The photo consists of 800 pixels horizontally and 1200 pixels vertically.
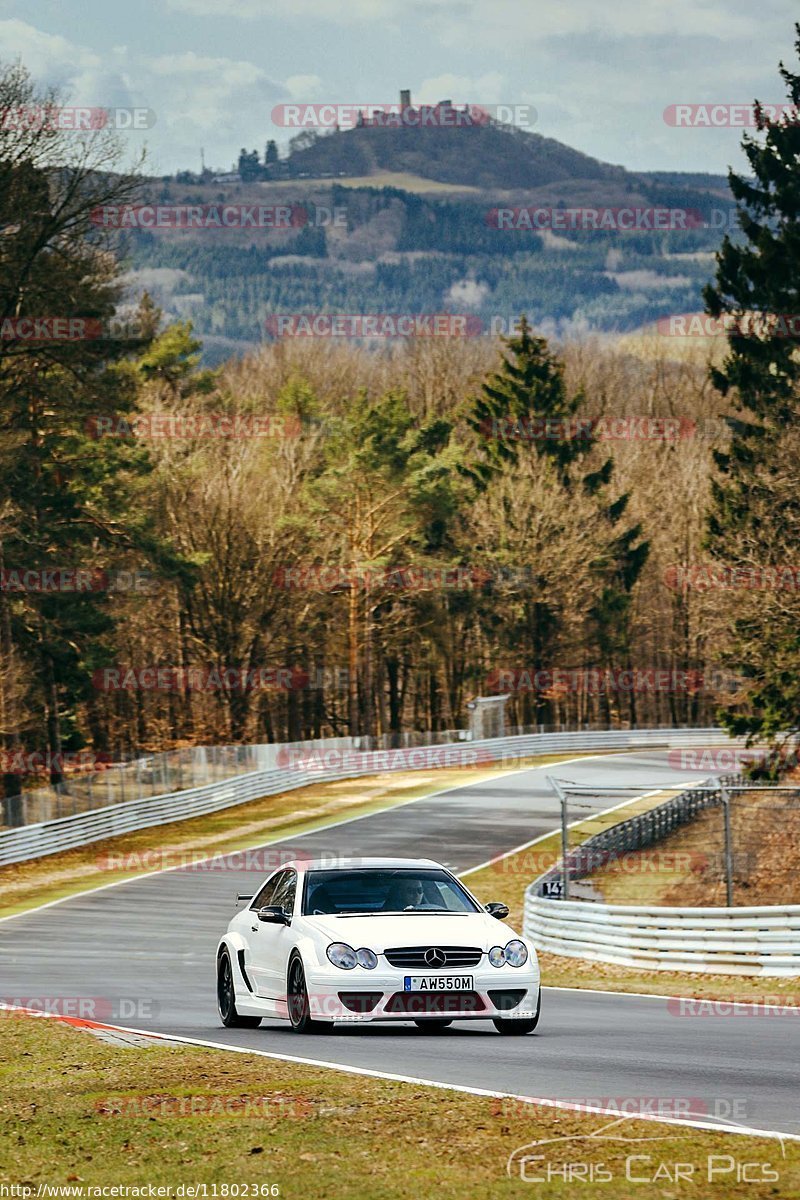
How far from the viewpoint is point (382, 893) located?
1390 centimetres

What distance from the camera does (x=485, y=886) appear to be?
38250 millimetres

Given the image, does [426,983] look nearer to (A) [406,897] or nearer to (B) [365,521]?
(A) [406,897]

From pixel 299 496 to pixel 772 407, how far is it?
110ft

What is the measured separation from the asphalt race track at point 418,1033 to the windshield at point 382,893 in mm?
997

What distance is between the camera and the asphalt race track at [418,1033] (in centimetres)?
1038

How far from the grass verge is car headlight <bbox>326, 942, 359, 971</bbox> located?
1921 mm

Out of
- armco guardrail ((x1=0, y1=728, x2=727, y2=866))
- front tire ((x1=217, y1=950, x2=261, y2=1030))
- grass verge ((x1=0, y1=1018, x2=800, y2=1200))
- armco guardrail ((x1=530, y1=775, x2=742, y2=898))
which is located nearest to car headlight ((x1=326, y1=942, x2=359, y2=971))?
grass verge ((x1=0, y1=1018, x2=800, y2=1200))

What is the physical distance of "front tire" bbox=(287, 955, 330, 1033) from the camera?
13.2 metres

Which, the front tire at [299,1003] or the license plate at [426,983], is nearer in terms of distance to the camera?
the license plate at [426,983]

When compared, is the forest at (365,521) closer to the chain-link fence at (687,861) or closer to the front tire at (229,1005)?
the chain-link fence at (687,861)

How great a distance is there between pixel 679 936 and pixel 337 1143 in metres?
16.0

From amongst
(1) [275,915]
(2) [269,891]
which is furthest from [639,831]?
(1) [275,915]

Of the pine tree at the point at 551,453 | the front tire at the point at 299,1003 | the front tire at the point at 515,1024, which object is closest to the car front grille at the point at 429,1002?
the front tire at the point at 515,1024

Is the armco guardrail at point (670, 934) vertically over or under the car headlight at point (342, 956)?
under
